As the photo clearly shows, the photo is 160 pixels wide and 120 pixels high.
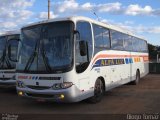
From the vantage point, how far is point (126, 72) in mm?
16562

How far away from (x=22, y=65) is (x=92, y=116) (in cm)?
319

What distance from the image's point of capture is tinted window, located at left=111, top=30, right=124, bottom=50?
1484 cm

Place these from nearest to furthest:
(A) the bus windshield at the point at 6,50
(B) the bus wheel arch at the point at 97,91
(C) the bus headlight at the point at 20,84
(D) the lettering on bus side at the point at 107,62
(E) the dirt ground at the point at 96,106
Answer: (E) the dirt ground at the point at 96,106 → (C) the bus headlight at the point at 20,84 → (B) the bus wheel arch at the point at 97,91 → (D) the lettering on bus side at the point at 107,62 → (A) the bus windshield at the point at 6,50

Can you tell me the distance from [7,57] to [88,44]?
5244 mm

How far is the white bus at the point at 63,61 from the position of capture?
10555 mm

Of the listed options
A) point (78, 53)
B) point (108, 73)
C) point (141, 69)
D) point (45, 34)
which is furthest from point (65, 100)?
point (141, 69)

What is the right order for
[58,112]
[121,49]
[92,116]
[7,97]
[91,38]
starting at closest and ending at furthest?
[92,116], [58,112], [91,38], [7,97], [121,49]

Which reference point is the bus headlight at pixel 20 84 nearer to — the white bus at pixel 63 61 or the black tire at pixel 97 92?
the white bus at pixel 63 61

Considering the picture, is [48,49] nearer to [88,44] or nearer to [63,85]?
[63,85]

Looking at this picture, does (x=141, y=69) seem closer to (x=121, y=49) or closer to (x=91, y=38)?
(x=121, y=49)

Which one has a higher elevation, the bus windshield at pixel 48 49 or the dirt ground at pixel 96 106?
the bus windshield at pixel 48 49

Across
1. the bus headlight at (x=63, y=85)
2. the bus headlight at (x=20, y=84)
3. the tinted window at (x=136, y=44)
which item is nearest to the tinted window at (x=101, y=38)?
the bus headlight at (x=63, y=85)

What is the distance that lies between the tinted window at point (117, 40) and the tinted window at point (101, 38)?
805mm

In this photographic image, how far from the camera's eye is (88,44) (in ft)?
38.8
